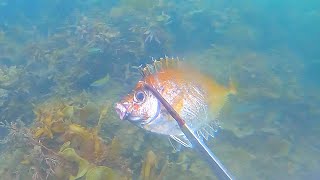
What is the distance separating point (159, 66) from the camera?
2.13 meters

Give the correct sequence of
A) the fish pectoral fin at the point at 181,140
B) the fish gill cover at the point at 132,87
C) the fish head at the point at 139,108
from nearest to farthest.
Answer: the fish head at the point at 139,108
the fish pectoral fin at the point at 181,140
the fish gill cover at the point at 132,87

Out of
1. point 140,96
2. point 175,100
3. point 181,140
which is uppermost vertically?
point 140,96

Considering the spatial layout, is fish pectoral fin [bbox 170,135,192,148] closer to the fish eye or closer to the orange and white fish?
the orange and white fish

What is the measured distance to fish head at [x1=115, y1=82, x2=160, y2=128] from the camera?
1.95 metres

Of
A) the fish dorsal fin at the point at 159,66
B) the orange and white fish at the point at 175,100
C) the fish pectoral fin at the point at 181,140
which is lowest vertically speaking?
the fish pectoral fin at the point at 181,140

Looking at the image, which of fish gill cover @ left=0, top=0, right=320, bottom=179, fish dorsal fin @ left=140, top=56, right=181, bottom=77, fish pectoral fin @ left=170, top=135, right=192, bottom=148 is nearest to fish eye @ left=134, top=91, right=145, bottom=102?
fish dorsal fin @ left=140, top=56, right=181, bottom=77

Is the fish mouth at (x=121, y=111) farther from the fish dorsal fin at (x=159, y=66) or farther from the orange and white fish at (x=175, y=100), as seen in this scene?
the fish dorsal fin at (x=159, y=66)

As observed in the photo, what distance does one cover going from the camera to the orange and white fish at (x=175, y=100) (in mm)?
1965

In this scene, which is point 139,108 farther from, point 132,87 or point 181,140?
point 132,87

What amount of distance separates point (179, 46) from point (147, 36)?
52.3 inches

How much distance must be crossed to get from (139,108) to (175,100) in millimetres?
247

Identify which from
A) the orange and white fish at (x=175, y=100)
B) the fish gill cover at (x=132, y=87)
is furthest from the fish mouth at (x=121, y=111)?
the fish gill cover at (x=132, y=87)

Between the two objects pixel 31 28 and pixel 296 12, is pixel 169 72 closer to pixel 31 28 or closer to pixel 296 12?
pixel 31 28

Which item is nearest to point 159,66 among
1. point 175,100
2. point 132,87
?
point 175,100
